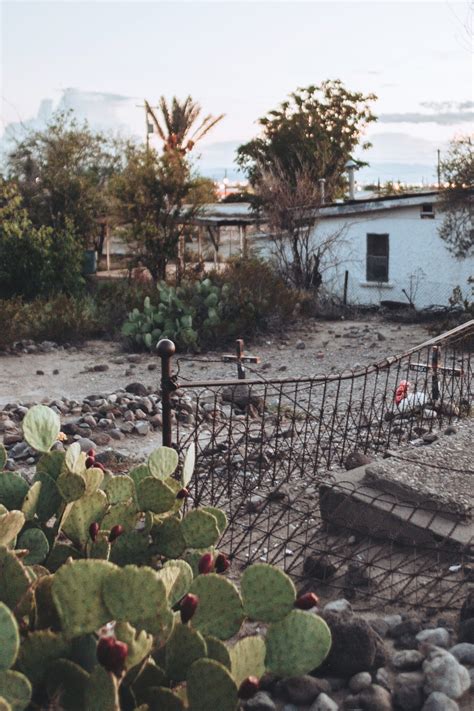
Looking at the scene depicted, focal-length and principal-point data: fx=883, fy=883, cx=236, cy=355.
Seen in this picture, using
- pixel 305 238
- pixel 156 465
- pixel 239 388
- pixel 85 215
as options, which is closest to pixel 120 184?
pixel 305 238

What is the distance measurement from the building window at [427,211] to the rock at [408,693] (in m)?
15.8

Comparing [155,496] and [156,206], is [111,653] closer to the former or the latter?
[155,496]

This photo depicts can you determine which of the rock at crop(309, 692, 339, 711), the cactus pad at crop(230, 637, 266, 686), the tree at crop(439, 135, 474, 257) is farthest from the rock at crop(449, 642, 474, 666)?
the tree at crop(439, 135, 474, 257)

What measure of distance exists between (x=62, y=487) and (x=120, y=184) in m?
18.2

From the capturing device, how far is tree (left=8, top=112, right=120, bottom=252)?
27.0m

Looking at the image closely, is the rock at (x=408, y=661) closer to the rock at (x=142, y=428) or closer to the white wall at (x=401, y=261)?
the rock at (x=142, y=428)

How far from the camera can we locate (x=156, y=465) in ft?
12.8

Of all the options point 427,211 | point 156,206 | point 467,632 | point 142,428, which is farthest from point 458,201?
point 467,632

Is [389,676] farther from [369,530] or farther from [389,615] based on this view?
[369,530]

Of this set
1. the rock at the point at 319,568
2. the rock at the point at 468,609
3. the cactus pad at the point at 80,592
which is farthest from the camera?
the rock at the point at 319,568

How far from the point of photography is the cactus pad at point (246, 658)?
284cm

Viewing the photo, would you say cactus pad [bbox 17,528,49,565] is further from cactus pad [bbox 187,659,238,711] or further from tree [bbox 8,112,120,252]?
tree [bbox 8,112,120,252]

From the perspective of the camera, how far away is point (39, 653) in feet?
8.81

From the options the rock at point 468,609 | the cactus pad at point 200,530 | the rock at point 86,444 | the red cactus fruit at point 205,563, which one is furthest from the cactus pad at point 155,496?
the rock at point 86,444
